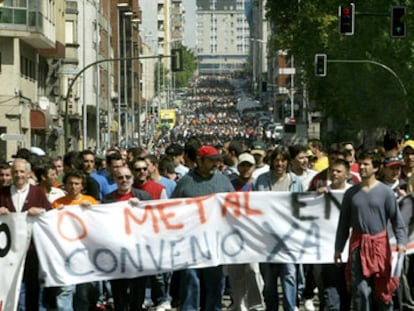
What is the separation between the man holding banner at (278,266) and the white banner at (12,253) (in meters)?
2.41

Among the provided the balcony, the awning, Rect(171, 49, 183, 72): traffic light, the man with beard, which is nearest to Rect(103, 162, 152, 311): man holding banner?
the man with beard

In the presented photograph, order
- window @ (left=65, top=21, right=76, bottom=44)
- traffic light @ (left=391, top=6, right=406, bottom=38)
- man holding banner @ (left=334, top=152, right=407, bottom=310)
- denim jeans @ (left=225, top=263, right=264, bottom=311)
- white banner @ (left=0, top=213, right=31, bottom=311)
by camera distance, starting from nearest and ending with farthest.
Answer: man holding banner @ (left=334, top=152, right=407, bottom=310), white banner @ (left=0, top=213, right=31, bottom=311), denim jeans @ (left=225, top=263, right=264, bottom=311), traffic light @ (left=391, top=6, right=406, bottom=38), window @ (left=65, top=21, right=76, bottom=44)

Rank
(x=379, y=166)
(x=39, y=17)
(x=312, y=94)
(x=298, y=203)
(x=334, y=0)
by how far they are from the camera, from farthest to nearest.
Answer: (x=312, y=94), (x=334, y=0), (x=39, y=17), (x=379, y=166), (x=298, y=203)

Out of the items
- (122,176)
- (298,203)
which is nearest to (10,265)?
(122,176)

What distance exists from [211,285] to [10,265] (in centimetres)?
192

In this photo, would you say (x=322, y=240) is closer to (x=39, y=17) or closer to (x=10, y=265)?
(x=10, y=265)

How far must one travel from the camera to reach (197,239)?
14.3 m

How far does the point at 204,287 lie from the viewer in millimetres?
14523

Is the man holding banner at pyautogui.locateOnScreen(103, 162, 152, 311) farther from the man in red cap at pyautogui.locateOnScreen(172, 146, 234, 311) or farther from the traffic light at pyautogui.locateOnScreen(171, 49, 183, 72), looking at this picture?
the traffic light at pyautogui.locateOnScreen(171, 49, 183, 72)

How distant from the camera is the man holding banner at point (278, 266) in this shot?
562 inches

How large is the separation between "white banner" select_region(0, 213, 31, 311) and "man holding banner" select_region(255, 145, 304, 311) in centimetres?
241

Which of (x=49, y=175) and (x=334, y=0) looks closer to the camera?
(x=49, y=175)

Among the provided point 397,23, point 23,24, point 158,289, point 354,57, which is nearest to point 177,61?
point 23,24

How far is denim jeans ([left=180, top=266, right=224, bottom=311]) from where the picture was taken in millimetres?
13930
